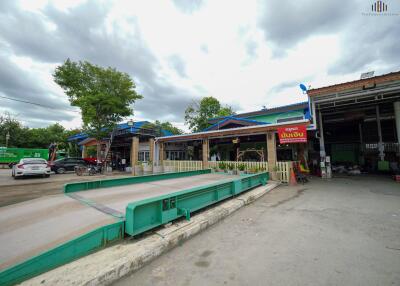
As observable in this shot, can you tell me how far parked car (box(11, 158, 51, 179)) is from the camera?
36.4ft

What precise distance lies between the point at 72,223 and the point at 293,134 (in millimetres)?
9128

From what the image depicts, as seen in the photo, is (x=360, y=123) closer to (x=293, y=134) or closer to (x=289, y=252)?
(x=293, y=134)

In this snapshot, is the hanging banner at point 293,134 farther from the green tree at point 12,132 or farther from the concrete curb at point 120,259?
the green tree at point 12,132

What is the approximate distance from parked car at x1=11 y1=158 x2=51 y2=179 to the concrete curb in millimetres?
13499

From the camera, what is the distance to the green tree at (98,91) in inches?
559

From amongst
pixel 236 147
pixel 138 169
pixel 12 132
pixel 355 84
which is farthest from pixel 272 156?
pixel 12 132

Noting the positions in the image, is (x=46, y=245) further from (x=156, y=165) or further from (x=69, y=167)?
(x=69, y=167)

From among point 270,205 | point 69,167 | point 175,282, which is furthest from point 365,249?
point 69,167

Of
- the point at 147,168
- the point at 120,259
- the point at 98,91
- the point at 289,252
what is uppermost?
the point at 98,91

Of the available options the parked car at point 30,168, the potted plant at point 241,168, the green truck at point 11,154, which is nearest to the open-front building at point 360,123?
the potted plant at point 241,168

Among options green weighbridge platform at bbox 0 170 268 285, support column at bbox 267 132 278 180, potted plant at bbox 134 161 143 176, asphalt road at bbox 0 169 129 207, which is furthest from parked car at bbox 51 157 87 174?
support column at bbox 267 132 278 180

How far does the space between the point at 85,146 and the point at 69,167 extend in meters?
8.10

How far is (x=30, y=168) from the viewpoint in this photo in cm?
1141

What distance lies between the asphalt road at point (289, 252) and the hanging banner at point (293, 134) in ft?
14.0
